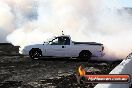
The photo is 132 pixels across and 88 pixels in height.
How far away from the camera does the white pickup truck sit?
67.3 feet

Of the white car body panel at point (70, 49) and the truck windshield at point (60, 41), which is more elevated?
the truck windshield at point (60, 41)

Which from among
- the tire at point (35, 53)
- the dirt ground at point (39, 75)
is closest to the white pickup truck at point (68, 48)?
the tire at point (35, 53)

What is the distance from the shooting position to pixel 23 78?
1388 centimetres

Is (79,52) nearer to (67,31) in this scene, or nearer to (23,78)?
(23,78)

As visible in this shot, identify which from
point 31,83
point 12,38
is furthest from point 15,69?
point 12,38

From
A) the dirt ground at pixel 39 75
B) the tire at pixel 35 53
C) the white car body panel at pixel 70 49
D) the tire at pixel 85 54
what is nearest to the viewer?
the dirt ground at pixel 39 75

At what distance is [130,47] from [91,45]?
2820 mm

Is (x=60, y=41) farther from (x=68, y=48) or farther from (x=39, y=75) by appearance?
(x=39, y=75)

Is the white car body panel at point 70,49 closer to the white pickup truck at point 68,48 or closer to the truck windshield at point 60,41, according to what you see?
the white pickup truck at point 68,48

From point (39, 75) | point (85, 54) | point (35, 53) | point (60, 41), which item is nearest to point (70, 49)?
point (60, 41)

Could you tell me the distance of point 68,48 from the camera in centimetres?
2050

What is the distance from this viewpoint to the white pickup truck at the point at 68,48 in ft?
67.3

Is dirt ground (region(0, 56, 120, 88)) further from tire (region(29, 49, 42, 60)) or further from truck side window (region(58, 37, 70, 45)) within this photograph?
tire (region(29, 49, 42, 60))

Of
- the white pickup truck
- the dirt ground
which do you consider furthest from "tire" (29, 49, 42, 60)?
the dirt ground
